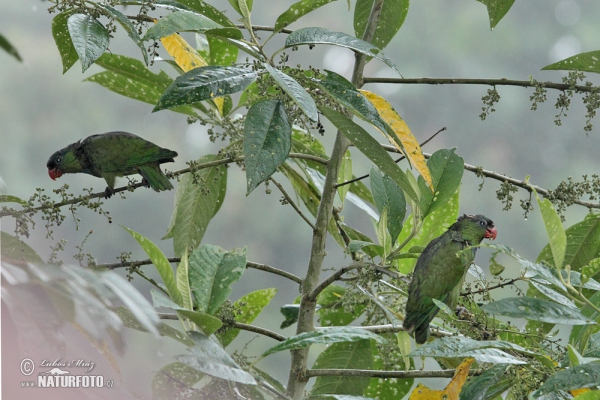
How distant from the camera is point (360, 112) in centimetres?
69

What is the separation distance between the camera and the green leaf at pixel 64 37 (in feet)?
2.83

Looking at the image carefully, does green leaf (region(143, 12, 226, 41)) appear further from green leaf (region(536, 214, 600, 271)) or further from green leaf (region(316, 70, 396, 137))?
green leaf (region(536, 214, 600, 271))

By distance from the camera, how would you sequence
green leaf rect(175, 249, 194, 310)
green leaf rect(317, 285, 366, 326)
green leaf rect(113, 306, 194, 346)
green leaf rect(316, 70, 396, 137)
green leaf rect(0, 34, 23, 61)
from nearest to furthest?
1. green leaf rect(0, 34, 23, 61)
2. green leaf rect(113, 306, 194, 346)
3. green leaf rect(316, 70, 396, 137)
4. green leaf rect(175, 249, 194, 310)
5. green leaf rect(317, 285, 366, 326)

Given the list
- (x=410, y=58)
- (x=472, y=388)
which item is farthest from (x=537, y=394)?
(x=410, y=58)

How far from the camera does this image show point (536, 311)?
Result: 0.68 m

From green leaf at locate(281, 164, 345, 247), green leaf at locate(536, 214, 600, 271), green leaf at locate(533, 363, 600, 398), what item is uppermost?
green leaf at locate(281, 164, 345, 247)

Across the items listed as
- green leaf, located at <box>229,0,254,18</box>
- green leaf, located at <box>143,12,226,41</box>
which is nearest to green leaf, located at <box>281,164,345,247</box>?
green leaf, located at <box>229,0,254,18</box>

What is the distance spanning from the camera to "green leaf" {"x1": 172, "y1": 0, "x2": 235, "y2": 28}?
88 cm

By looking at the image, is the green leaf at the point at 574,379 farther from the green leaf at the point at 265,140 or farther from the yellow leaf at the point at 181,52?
the yellow leaf at the point at 181,52

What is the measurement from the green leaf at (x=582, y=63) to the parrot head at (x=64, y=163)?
88cm

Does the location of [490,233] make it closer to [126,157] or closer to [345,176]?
[345,176]

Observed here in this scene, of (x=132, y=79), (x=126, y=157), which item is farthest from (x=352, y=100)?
(x=126, y=157)

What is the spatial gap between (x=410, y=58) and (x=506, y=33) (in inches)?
51.6

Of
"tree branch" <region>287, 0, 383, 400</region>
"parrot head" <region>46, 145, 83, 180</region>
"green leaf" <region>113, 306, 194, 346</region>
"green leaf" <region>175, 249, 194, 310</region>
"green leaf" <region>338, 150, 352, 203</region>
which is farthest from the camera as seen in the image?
"parrot head" <region>46, 145, 83, 180</region>
